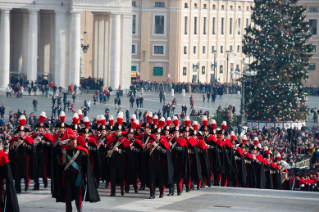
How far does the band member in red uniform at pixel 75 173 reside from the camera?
15.0m

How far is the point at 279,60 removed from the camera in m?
43.8

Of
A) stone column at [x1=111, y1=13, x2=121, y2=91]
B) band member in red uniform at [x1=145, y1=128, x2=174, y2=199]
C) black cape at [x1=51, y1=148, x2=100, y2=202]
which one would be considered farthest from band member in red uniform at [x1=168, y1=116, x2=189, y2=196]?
stone column at [x1=111, y1=13, x2=121, y2=91]

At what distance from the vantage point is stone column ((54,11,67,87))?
6456 centimetres

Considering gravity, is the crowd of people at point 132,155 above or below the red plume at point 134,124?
below

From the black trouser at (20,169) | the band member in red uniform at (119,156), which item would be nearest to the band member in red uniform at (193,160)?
the band member in red uniform at (119,156)

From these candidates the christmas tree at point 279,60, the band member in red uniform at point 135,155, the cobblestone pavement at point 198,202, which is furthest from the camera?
the christmas tree at point 279,60

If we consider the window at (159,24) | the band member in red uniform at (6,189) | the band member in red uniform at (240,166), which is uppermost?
the window at (159,24)

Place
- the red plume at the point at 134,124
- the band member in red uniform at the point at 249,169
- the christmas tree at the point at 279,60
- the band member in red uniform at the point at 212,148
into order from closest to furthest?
the red plume at the point at 134,124 → the band member in red uniform at the point at 212,148 → the band member in red uniform at the point at 249,169 → the christmas tree at the point at 279,60

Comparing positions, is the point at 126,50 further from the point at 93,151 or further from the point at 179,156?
the point at 93,151

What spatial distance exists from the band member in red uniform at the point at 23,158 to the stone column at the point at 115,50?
46.9 metres

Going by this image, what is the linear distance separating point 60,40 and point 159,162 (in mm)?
47699

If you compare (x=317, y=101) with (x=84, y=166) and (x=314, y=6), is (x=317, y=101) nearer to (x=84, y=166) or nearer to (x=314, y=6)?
(x=314, y=6)

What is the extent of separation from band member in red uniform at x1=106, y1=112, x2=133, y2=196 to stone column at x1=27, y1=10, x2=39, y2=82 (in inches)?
1817

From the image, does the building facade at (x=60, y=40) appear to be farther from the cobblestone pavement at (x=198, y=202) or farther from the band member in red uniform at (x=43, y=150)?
the cobblestone pavement at (x=198, y=202)
